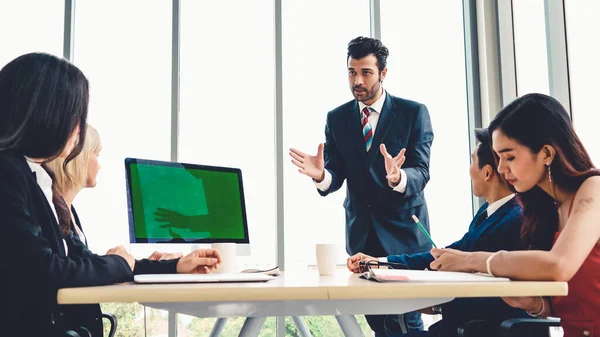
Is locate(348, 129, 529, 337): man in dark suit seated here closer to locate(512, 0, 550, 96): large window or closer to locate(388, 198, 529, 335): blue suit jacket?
locate(388, 198, 529, 335): blue suit jacket

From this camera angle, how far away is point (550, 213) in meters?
1.64

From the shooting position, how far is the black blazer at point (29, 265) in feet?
3.91

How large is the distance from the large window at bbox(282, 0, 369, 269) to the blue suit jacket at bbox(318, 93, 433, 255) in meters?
0.72

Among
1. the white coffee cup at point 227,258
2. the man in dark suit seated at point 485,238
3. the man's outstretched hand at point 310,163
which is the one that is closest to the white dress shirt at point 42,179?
the white coffee cup at point 227,258

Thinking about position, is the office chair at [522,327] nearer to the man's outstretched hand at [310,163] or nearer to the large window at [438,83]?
the man's outstretched hand at [310,163]

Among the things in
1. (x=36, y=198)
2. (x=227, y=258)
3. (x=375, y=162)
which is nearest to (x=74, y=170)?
(x=227, y=258)

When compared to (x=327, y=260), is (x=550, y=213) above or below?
above

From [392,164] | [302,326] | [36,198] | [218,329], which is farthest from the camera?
[392,164]

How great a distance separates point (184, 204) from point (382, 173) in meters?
1.19

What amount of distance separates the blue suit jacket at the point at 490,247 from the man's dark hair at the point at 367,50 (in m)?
1.33

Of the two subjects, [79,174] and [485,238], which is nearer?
[485,238]

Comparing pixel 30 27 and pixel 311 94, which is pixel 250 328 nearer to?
pixel 311 94

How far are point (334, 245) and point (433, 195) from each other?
6.85ft

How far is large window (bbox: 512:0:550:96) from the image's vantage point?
3439 mm
